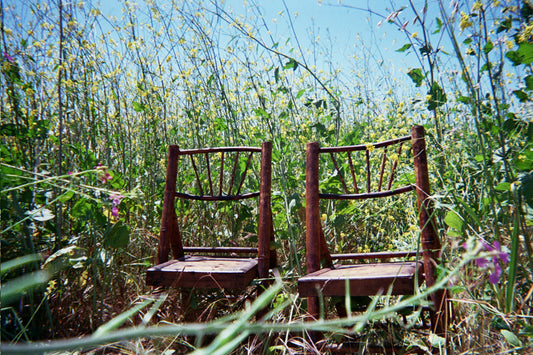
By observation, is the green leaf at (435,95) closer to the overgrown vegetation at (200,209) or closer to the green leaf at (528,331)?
the overgrown vegetation at (200,209)

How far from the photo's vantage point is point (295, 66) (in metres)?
2.25

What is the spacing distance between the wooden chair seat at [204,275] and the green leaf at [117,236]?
0.70 feet

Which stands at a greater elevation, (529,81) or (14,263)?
(529,81)

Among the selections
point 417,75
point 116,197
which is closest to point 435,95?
point 417,75

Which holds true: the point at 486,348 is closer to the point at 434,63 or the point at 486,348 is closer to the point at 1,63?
the point at 434,63

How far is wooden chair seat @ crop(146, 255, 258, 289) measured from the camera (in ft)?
5.53

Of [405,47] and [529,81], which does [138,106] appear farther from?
[529,81]

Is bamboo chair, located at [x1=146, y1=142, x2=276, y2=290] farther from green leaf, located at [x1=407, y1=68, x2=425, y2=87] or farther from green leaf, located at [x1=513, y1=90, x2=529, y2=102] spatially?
green leaf, located at [x1=513, y1=90, x2=529, y2=102]

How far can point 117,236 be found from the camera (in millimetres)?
1904

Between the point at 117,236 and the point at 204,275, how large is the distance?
0.49 meters

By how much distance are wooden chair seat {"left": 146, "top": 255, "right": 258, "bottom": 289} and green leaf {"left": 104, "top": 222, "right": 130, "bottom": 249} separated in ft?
0.70

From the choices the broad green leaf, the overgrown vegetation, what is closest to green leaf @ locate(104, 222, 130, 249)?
the overgrown vegetation

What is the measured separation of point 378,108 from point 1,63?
8.40ft

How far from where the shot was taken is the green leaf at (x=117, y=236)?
1895 mm
